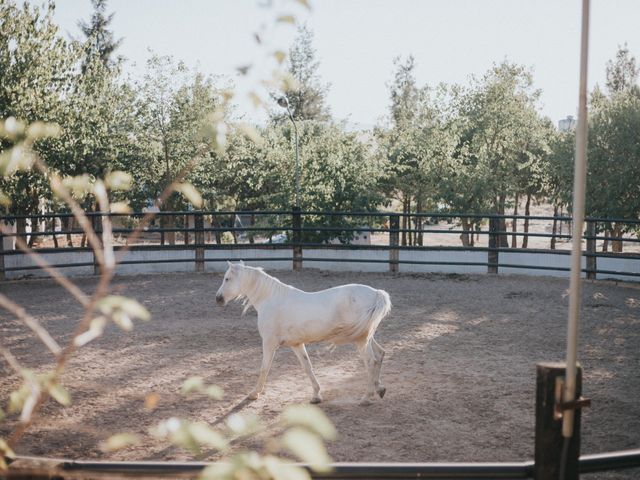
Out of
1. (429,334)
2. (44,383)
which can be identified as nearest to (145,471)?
(44,383)

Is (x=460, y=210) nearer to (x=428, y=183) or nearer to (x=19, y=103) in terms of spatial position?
(x=428, y=183)

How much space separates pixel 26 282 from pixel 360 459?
949 cm

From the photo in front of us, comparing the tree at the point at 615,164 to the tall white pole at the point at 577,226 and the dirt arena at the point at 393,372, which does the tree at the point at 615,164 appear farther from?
the tall white pole at the point at 577,226

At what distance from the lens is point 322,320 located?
5543 millimetres

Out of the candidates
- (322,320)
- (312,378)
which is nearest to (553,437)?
(322,320)

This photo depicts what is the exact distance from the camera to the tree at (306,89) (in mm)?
42625

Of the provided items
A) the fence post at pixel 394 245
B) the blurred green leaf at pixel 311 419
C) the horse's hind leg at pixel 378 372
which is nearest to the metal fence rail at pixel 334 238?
the fence post at pixel 394 245

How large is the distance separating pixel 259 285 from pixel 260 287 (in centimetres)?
2

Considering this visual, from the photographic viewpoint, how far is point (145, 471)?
5.50ft

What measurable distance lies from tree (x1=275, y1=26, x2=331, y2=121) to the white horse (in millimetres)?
35615

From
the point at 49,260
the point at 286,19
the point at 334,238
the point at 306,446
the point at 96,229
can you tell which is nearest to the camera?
the point at 306,446

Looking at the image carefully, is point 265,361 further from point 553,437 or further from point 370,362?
point 553,437

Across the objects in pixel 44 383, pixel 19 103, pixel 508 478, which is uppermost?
pixel 19 103

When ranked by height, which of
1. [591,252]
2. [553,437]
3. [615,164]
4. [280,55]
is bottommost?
[591,252]
